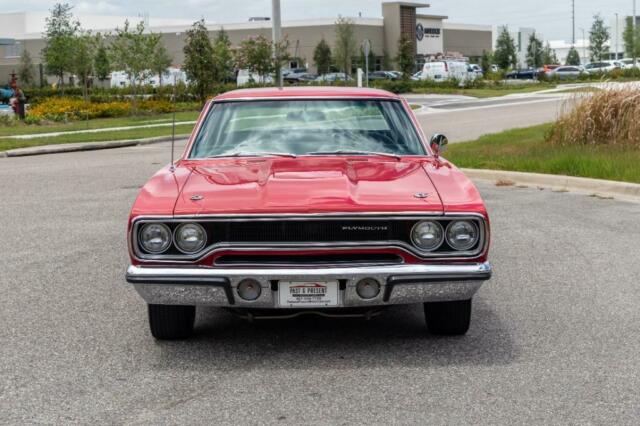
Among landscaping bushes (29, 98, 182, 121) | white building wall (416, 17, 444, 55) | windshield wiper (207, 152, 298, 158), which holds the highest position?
white building wall (416, 17, 444, 55)

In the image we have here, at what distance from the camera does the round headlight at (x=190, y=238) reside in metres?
5.28

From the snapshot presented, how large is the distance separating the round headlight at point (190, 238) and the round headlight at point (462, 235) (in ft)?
4.38

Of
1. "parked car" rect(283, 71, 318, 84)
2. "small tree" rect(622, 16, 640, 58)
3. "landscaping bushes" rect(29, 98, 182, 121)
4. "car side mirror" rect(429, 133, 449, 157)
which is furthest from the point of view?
"small tree" rect(622, 16, 640, 58)

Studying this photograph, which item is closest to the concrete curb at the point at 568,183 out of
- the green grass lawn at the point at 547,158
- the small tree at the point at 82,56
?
the green grass lawn at the point at 547,158

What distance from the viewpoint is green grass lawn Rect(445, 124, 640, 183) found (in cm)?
1344

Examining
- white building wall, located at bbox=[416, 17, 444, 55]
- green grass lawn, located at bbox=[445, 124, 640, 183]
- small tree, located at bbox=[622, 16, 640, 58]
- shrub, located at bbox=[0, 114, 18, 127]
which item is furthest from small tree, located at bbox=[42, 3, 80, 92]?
white building wall, located at bbox=[416, 17, 444, 55]

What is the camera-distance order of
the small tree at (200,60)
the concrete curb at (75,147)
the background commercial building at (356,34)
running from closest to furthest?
the concrete curb at (75,147), the small tree at (200,60), the background commercial building at (356,34)

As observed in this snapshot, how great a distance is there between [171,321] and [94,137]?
65.0 ft

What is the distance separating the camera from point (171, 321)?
5707 millimetres

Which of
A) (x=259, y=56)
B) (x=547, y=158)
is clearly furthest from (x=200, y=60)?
(x=547, y=158)

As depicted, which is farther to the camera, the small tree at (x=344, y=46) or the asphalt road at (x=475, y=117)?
the small tree at (x=344, y=46)

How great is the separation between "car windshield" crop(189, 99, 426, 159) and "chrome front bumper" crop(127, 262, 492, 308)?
1.44 metres

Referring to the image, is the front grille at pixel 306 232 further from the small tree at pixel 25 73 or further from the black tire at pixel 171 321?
the small tree at pixel 25 73

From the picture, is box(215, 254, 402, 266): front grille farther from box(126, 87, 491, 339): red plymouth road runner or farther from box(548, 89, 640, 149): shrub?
box(548, 89, 640, 149): shrub
